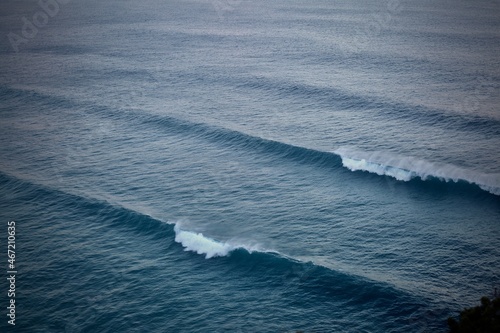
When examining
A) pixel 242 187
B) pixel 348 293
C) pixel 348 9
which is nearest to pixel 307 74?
pixel 242 187

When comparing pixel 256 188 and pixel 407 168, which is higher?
pixel 407 168

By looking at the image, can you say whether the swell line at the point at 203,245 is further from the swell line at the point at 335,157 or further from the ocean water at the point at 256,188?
the swell line at the point at 335,157

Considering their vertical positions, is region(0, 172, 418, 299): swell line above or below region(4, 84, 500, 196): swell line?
below

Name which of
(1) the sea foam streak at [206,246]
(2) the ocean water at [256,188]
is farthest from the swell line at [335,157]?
(1) the sea foam streak at [206,246]
